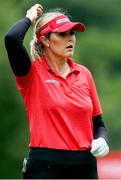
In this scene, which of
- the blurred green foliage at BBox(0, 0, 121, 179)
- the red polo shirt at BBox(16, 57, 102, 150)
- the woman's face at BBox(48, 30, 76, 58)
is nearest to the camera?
the red polo shirt at BBox(16, 57, 102, 150)

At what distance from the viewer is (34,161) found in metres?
3.70

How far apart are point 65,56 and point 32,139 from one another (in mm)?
418

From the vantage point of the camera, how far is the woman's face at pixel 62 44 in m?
3.84

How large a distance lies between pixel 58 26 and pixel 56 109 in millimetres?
436

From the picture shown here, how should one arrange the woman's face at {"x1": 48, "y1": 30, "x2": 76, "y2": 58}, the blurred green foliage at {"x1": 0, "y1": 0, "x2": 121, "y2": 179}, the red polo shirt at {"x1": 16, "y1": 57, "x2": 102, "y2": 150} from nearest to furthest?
1. the red polo shirt at {"x1": 16, "y1": 57, "x2": 102, "y2": 150}
2. the woman's face at {"x1": 48, "y1": 30, "x2": 76, "y2": 58}
3. the blurred green foliage at {"x1": 0, "y1": 0, "x2": 121, "y2": 179}

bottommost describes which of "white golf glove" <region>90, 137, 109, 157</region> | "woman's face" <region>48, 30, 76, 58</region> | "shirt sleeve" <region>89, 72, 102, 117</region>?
"white golf glove" <region>90, 137, 109, 157</region>

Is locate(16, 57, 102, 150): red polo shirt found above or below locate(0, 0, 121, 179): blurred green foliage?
above

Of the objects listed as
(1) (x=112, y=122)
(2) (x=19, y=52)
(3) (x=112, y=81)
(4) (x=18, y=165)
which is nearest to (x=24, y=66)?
(2) (x=19, y=52)

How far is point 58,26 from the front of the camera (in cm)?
387

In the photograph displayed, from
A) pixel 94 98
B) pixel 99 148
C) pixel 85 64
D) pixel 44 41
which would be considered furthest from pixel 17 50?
pixel 85 64

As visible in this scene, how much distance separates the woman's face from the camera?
151 inches

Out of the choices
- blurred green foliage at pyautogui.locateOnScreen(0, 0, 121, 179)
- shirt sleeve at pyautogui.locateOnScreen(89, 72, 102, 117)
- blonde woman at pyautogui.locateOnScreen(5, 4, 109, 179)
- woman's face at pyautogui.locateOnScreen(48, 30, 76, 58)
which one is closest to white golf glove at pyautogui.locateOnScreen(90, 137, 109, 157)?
blonde woman at pyautogui.locateOnScreen(5, 4, 109, 179)

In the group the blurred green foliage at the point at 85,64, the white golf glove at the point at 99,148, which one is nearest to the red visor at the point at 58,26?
the white golf glove at the point at 99,148

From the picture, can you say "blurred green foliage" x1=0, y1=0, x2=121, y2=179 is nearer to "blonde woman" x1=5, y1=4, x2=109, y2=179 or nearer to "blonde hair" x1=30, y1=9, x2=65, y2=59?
"blonde hair" x1=30, y1=9, x2=65, y2=59
